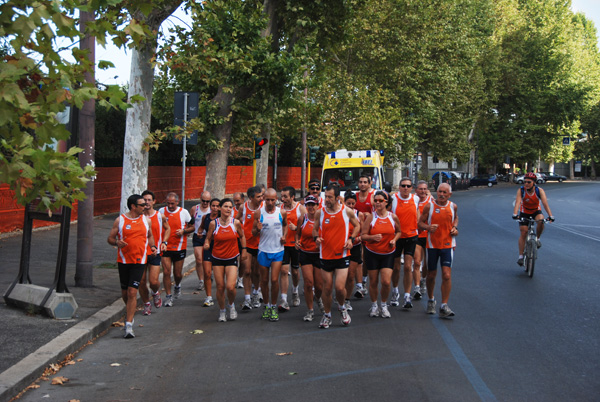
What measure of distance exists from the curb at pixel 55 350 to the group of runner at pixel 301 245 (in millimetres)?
456

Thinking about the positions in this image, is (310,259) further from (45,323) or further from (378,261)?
(45,323)

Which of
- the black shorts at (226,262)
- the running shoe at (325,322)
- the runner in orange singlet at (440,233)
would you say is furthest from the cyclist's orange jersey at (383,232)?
the black shorts at (226,262)

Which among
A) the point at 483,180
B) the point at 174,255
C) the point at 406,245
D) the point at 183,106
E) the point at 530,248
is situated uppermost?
the point at 183,106

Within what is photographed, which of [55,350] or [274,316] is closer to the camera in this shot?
[55,350]

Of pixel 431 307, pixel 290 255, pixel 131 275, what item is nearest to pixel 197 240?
pixel 290 255

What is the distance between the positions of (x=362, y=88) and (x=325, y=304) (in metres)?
33.0

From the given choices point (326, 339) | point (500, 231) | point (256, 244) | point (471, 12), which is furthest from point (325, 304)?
point (471, 12)

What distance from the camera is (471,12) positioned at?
56.9 meters

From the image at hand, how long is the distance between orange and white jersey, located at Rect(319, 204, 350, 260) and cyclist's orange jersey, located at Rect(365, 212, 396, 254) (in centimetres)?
69

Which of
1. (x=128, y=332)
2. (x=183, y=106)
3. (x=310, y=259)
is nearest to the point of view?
(x=128, y=332)

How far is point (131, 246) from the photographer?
873 cm

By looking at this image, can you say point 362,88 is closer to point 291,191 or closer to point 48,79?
point 291,191

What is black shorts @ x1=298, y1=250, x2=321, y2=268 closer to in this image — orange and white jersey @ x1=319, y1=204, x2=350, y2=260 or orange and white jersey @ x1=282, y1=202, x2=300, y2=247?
orange and white jersey @ x1=319, y1=204, x2=350, y2=260

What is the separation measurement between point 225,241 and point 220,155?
9830 millimetres
